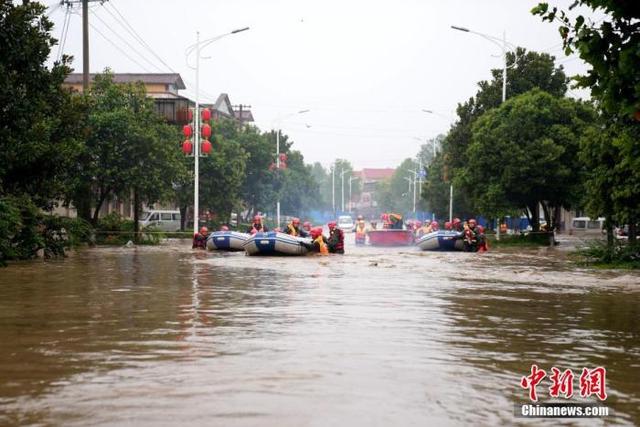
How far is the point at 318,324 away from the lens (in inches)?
434

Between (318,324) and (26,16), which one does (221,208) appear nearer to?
(26,16)

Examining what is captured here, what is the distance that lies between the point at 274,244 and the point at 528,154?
15.9 meters

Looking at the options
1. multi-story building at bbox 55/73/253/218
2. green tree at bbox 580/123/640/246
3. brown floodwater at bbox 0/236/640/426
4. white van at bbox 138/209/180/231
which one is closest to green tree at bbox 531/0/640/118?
brown floodwater at bbox 0/236/640/426

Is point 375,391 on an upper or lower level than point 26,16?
lower

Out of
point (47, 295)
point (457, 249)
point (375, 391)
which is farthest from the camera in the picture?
point (457, 249)

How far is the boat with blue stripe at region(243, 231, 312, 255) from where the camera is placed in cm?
2878

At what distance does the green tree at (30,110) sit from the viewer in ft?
78.0

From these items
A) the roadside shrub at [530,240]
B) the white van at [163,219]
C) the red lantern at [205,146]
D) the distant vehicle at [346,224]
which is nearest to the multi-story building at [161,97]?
the white van at [163,219]

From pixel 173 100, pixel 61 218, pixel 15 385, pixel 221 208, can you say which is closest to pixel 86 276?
pixel 61 218

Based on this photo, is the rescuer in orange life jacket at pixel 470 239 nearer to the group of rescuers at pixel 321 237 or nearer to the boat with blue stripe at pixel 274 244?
the group of rescuers at pixel 321 237

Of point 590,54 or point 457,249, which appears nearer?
point 590,54

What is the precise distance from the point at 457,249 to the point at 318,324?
24330 mm

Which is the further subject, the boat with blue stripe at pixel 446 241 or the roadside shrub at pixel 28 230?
the boat with blue stripe at pixel 446 241

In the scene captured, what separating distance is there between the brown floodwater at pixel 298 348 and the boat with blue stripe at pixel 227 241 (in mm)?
13753
